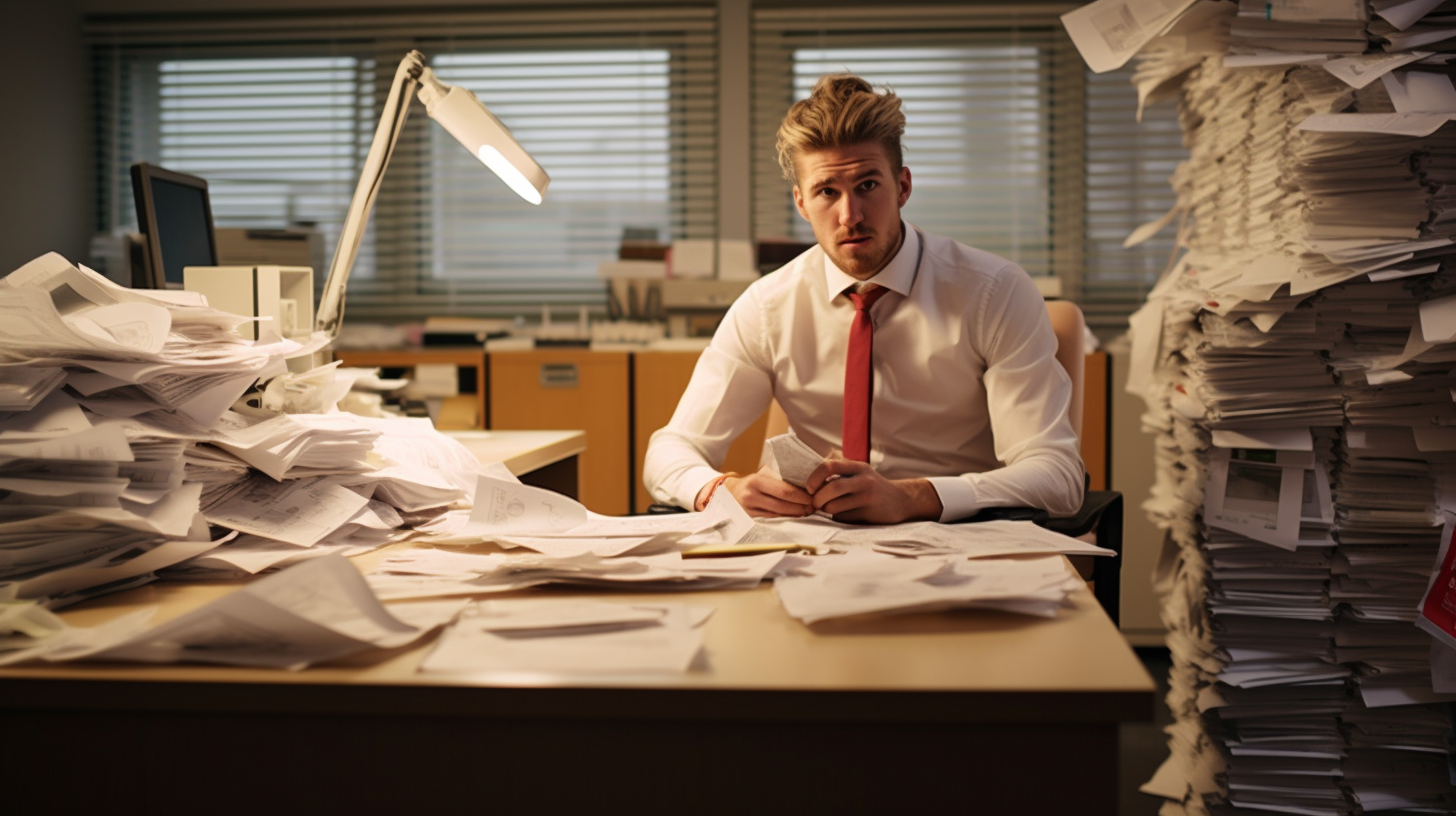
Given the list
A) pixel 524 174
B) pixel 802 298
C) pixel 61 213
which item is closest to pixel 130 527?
pixel 524 174

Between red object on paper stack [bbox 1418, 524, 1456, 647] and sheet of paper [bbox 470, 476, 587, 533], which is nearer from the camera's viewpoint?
sheet of paper [bbox 470, 476, 587, 533]

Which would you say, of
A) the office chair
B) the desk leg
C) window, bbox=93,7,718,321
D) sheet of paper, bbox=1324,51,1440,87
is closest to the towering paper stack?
sheet of paper, bbox=1324,51,1440,87

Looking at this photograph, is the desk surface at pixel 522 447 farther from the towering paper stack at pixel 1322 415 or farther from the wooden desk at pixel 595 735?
the towering paper stack at pixel 1322 415

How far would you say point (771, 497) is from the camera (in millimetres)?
1275

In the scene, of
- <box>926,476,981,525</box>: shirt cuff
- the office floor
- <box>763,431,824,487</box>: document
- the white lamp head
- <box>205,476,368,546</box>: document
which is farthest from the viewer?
the office floor

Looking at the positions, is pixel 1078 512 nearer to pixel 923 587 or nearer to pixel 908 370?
pixel 908 370

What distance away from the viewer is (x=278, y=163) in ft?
12.8

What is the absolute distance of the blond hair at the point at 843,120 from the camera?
5.61 feet

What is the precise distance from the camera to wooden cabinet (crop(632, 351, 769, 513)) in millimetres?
3166

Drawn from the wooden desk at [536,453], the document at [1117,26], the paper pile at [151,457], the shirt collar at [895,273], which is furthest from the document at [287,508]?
the document at [1117,26]

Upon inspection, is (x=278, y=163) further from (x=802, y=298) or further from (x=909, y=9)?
(x=802, y=298)

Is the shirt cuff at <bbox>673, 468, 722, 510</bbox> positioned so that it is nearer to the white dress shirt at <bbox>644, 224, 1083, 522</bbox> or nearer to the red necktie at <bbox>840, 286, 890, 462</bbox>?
the white dress shirt at <bbox>644, 224, 1083, 522</bbox>

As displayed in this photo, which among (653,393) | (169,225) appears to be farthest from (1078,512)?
(653,393)

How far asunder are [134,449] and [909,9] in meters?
3.29
